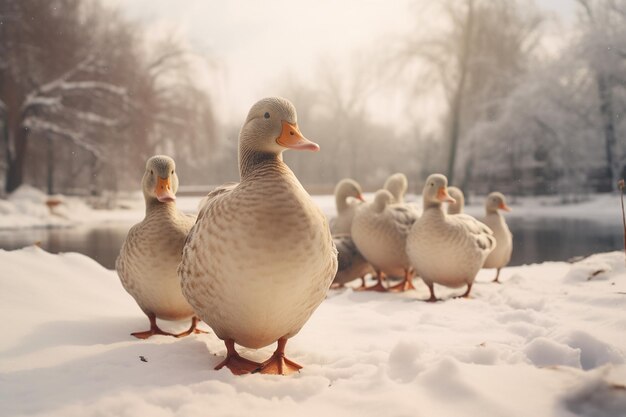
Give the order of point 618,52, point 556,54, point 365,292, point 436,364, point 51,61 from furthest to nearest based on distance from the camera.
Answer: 1. point 556,54
2. point 51,61
3. point 618,52
4. point 365,292
5. point 436,364

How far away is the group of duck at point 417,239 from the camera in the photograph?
4047 mm

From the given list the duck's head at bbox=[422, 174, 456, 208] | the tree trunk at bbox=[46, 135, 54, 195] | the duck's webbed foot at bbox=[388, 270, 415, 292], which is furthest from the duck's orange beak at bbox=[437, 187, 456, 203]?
the tree trunk at bbox=[46, 135, 54, 195]

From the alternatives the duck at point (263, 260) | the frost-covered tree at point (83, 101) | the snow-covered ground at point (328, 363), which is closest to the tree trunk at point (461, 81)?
the frost-covered tree at point (83, 101)

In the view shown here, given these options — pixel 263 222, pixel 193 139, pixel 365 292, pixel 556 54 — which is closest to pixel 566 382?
pixel 263 222

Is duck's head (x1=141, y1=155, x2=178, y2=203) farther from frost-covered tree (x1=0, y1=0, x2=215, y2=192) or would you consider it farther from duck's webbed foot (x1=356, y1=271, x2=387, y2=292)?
frost-covered tree (x1=0, y1=0, x2=215, y2=192)

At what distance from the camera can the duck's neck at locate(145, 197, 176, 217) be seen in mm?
2736

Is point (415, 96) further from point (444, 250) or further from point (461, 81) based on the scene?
point (444, 250)

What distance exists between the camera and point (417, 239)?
163 inches

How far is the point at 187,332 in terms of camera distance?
2.70 m

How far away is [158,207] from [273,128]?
103 cm

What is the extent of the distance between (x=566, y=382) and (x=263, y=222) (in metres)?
1.26

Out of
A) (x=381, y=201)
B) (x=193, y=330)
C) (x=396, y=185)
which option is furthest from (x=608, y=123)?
(x=193, y=330)

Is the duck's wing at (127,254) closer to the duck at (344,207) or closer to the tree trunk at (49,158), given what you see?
the duck at (344,207)

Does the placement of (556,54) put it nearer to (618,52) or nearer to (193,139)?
(618,52)
